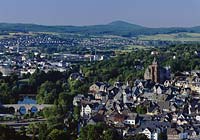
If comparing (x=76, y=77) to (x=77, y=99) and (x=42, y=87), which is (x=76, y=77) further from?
(x=77, y=99)

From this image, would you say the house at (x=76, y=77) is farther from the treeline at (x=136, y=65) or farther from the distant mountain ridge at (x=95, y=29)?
the distant mountain ridge at (x=95, y=29)

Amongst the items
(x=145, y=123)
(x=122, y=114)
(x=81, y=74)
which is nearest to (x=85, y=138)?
(x=145, y=123)

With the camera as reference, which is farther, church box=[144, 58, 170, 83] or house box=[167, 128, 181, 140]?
church box=[144, 58, 170, 83]

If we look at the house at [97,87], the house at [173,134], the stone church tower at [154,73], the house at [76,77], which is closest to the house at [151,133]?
the house at [173,134]

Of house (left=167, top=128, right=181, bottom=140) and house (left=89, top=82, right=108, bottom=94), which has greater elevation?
house (left=167, top=128, right=181, bottom=140)

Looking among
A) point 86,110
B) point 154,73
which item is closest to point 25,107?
point 86,110

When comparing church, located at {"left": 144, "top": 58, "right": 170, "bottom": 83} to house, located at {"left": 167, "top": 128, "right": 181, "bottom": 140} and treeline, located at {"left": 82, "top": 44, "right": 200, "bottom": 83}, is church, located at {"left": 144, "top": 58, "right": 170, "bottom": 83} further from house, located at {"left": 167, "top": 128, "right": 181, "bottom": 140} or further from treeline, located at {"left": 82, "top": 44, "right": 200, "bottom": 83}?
house, located at {"left": 167, "top": 128, "right": 181, "bottom": 140}

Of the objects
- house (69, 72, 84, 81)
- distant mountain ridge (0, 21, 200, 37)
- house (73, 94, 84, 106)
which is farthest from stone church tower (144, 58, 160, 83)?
distant mountain ridge (0, 21, 200, 37)

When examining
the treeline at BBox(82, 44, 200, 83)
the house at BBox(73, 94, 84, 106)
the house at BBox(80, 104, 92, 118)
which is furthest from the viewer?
the treeline at BBox(82, 44, 200, 83)

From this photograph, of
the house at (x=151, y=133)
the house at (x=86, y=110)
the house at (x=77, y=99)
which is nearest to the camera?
the house at (x=151, y=133)

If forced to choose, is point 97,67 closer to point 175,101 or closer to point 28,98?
point 28,98
